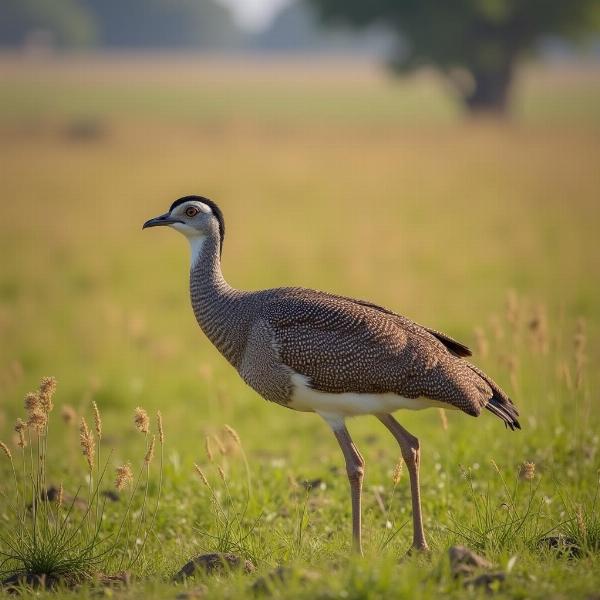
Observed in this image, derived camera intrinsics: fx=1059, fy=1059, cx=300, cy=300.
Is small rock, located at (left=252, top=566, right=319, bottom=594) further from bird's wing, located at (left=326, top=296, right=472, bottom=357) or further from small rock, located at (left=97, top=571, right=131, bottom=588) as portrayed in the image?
bird's wing, located at (left=326, top=296, right=472, bottom=357)

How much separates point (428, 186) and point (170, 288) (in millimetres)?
9930

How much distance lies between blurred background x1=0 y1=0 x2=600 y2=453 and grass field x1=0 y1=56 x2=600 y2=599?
0.24ft

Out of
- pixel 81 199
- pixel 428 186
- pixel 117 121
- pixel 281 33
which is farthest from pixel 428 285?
pixel 281 33

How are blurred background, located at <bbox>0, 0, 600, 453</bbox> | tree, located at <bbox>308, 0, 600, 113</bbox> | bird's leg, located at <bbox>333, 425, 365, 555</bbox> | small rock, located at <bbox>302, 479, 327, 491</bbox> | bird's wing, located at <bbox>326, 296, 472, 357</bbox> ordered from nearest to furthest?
1. bird's leg, located at <bbox>333, 425, 365, 555</bbox>
2. bird's wing, located at <bbox>326, 296, 472, 357</bbox>
3. small rock, located at <bbox>302, 479, 327, 491</bbox>
4. blurred background, located at <bbox>0, 0, 600, 453</bbox>
5. tree, located at <bbox>308, 0, 600, 113</bbox>

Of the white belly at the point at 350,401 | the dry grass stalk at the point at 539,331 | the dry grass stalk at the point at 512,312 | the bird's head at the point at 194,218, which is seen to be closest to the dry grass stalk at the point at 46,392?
the white belly at the point at 350,401

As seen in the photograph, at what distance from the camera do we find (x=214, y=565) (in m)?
5.70

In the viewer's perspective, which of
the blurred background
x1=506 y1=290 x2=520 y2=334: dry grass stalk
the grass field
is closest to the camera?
the grass field

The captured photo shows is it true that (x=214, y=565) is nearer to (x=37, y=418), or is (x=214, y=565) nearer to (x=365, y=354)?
(x=37, y=418)

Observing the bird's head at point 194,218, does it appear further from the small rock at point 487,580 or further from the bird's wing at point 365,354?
the small rock at point 487,580

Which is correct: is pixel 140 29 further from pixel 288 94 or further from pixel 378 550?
pixel 378 550

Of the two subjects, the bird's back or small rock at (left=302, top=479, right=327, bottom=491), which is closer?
the bird's back

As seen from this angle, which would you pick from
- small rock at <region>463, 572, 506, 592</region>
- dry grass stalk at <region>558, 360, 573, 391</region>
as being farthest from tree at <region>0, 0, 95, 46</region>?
small rock at <region>463, 572, 506, 592</region>

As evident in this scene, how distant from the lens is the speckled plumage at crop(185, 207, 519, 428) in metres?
6.05

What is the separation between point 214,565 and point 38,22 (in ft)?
299
